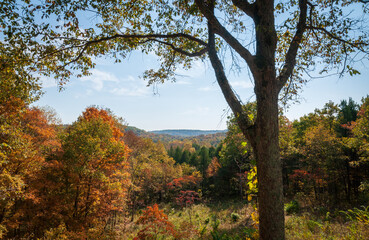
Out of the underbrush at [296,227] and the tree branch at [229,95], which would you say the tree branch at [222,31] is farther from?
the underbrush at [296,227]

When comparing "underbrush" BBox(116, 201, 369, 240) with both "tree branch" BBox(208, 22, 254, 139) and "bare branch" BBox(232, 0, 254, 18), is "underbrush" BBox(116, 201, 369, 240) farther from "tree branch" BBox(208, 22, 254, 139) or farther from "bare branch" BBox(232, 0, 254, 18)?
"bare branch" BBox(232, 0, 254, 18)

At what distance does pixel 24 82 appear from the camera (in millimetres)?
3404

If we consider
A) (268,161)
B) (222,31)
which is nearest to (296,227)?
(268,161)

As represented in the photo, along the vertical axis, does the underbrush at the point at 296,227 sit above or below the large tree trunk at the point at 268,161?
below

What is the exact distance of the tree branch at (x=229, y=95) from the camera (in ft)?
8.38

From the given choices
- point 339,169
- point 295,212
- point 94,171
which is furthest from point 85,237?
point 339,169

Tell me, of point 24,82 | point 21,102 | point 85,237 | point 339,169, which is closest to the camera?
point 24,82

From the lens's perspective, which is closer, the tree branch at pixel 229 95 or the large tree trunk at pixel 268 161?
the large tree trunk at pixel 268 161

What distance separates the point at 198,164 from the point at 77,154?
28347mm

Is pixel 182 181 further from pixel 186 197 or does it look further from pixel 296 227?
pixel 296 227

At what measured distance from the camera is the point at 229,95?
110 inches

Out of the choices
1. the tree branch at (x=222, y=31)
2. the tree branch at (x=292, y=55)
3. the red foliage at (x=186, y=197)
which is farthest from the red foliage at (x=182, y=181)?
the tree branch at (x=222, y=31)

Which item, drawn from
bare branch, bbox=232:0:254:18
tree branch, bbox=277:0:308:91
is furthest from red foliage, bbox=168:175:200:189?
bare branch, bbox=232:0:254:18

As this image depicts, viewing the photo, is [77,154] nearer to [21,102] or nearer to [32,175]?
[32,175]
